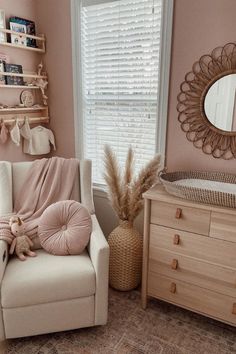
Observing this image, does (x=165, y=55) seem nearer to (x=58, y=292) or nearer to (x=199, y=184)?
(x=199, y=184)

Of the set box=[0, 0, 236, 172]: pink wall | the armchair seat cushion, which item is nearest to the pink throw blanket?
the armchair seat cushion

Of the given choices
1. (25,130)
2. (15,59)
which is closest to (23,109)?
(25,130)

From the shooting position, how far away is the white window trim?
73.1 inches

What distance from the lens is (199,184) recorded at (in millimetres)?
1813

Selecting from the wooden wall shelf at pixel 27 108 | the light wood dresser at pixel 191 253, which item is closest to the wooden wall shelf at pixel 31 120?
the wooden wall shelf at pixel 27 108

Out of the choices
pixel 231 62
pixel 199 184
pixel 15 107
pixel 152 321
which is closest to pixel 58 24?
pixel 15 107

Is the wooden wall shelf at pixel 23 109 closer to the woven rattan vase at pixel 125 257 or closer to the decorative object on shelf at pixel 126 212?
the decorative object on shelf at pixel 126 212

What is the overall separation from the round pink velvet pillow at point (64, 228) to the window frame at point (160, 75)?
726 mm

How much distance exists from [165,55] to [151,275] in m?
1.53

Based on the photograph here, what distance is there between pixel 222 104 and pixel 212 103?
0.07m

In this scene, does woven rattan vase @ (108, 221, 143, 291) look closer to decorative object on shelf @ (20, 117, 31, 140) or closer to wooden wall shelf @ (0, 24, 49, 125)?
decorative object on shelf @ (20, 117, 31, 140)

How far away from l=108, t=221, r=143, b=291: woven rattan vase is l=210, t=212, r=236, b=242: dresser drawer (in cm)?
65

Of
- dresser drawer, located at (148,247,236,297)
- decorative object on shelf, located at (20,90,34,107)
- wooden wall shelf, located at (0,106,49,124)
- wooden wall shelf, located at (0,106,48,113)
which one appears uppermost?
decorative object on shelf, located at (20,90,34,107)

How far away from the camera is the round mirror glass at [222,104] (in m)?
1.77
